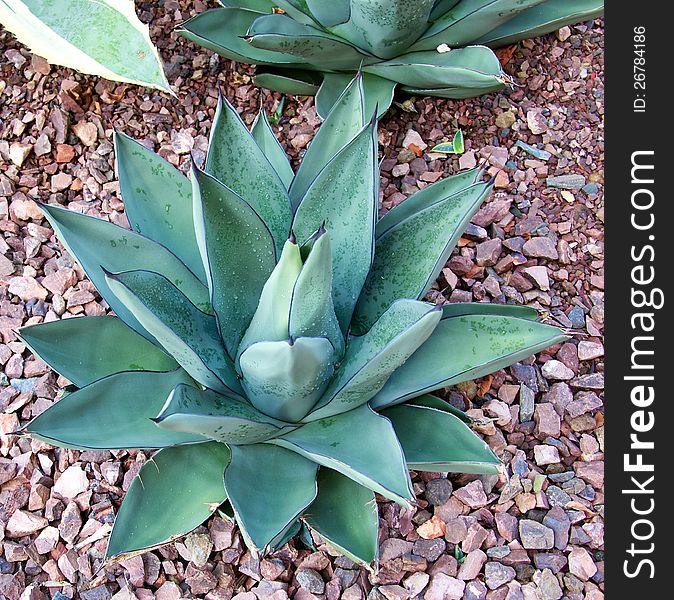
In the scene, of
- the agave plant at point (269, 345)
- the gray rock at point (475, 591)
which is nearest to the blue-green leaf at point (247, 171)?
the agave plant at point (269, 345)

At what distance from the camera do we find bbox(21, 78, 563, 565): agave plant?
3.19ft

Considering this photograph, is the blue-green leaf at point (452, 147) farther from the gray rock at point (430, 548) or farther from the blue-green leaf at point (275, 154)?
the gray rock at point (430, 548)

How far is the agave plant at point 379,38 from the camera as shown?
58.6 inches

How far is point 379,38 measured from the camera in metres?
1.53

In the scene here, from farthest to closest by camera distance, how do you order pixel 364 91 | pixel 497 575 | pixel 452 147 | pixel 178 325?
pixel 452 147 < pixel 364 91 < pixel 497 575 < pixel 178 325

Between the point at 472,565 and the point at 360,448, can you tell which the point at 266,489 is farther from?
the point at 472,565

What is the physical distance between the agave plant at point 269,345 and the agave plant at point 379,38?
36 centimetres

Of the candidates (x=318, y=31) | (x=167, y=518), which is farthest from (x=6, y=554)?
(x=318, y=31)

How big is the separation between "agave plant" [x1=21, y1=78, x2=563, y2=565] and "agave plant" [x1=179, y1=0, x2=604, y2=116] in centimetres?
36

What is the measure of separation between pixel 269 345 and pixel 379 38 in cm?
86

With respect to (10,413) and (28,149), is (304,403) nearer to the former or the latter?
(10,413)

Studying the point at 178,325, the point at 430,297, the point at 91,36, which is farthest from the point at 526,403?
the point at 91,36

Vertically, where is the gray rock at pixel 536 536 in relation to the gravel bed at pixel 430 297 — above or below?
below

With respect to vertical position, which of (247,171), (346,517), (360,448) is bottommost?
(346,517)
